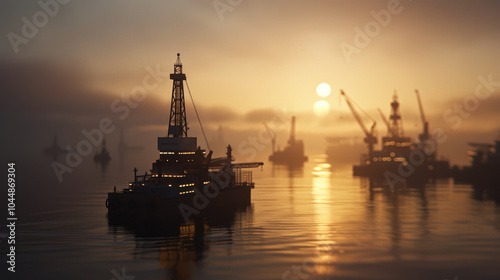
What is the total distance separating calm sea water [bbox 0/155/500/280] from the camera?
40938mm

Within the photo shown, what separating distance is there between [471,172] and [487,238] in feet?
447

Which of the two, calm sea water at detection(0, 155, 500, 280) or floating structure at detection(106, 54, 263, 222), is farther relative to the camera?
floating structure at detection(106, 54, 263, 222)

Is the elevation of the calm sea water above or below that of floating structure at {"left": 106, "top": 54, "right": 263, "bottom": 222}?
below

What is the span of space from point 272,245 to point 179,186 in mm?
24603

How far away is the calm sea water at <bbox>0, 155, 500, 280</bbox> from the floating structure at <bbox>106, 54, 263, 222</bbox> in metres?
4.40

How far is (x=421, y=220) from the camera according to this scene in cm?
7312

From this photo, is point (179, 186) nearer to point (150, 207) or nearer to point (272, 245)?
point (150, 207)

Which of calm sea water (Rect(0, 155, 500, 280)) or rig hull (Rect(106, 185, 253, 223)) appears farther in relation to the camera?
rig hull (Rect(106, 185, 253, 223))

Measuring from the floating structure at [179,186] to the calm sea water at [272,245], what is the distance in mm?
4405

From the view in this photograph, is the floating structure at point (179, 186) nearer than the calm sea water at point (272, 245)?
No

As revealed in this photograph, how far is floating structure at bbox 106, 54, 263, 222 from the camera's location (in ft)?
221

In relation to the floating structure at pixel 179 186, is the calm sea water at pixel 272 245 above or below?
below

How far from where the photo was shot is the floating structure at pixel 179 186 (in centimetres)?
6750

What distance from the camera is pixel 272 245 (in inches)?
2031
